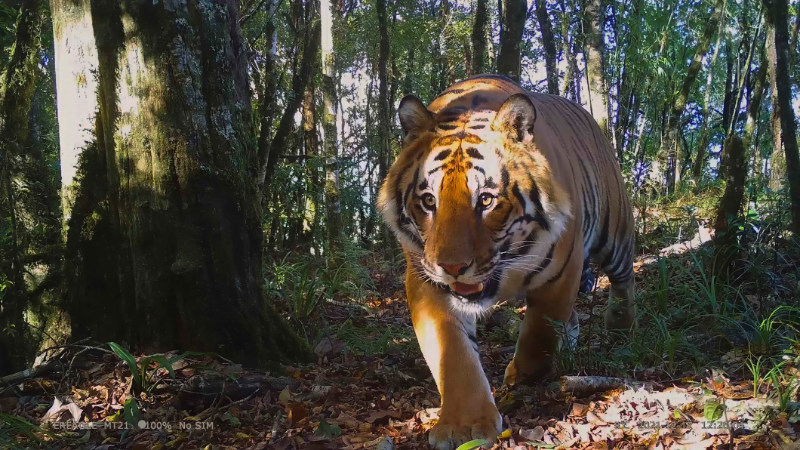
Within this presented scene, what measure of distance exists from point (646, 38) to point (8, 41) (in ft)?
53.2

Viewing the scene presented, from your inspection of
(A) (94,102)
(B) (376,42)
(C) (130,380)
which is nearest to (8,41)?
(A) (94,102)

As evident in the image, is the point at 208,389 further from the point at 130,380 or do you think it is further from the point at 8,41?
the point at 8,41

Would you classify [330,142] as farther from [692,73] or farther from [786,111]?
[692,73]

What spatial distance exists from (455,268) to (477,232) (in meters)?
0.22

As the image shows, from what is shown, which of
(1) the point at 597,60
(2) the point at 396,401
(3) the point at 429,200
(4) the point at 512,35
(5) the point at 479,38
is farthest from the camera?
(1) the point at 597,60

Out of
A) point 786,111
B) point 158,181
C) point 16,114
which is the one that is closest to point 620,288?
point 786,111

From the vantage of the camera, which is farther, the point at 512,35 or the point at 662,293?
the point at 512,35

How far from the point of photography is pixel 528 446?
2373 mm

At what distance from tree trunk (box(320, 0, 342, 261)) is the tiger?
5.06m

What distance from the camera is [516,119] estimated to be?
3016mm

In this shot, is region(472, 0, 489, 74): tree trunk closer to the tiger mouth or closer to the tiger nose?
the tiger mouth

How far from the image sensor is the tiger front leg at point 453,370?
2.46 m

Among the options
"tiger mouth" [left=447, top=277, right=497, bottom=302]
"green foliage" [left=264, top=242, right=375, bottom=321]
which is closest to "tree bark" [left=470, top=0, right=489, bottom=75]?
"green foliage" [left=264, top=242, right=375, bottom=321]

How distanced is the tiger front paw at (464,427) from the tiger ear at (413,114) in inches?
61.9
